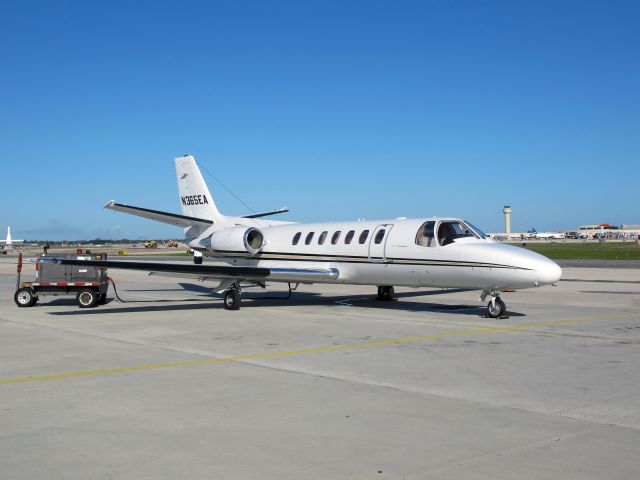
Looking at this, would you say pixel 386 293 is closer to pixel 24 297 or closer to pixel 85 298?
pixel 85 298

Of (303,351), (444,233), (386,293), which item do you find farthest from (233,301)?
(303,351)

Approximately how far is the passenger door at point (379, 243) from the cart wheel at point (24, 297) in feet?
31.4

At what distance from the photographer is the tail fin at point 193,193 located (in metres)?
23.1

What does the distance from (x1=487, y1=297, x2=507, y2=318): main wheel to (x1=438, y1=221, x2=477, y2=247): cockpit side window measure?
1648mm

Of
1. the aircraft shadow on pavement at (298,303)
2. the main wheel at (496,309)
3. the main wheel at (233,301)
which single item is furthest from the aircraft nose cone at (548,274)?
the main wheel at (233,301)

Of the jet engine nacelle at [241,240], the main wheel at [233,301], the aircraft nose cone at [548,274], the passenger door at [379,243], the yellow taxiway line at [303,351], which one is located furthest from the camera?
the jet engine nacelle at [241,240]

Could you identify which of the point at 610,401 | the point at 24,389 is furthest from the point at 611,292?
the point at 24,389

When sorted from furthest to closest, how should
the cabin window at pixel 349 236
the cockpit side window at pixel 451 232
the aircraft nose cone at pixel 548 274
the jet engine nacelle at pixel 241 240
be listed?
the jet engine nacelle at pixel 241 240, the cabin window at pixel 349 236, the cockpit side window at pixel 451 232, the aircraft nose cone at pixel 548 274

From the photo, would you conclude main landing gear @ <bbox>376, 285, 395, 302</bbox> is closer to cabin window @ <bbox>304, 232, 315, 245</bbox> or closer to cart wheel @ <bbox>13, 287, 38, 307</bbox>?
cabin window @ <bbox>304, 232, 315, 245</bbox>

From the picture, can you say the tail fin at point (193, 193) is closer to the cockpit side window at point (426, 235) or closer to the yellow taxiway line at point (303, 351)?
the cockpit side window at point (426, 235)

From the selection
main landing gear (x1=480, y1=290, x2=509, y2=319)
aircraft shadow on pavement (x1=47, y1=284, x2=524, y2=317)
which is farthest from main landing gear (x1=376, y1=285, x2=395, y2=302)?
main landing gear (x1=480, y1=290, x2=509, y2=319)

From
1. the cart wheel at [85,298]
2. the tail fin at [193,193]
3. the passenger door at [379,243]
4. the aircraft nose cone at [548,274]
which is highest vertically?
the tail fin at [193,193]

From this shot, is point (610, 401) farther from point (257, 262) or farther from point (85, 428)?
point (257, 262)

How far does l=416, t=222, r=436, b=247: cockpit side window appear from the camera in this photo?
52.5ft
